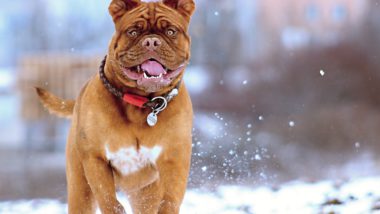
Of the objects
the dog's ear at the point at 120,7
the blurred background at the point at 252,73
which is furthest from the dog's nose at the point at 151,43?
the blurred background at the point at 252,73

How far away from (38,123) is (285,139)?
295 cm

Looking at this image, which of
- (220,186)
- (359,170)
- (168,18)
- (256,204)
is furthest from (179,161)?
(359,170)

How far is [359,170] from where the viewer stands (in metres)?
7.19

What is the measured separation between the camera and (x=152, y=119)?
241 centimetres

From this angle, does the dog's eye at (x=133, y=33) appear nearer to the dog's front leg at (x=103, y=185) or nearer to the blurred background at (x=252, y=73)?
the dog's front leg at (x=103, y=185)

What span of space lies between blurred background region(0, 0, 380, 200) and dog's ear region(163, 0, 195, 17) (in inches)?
195

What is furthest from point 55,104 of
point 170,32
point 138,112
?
point 170,32

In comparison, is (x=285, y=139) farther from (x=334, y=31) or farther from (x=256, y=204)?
(x=256, y=204)

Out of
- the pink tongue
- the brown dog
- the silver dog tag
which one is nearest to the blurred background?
the brown dog

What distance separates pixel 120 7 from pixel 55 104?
0.80 meters

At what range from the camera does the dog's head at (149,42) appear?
2264 millimetres

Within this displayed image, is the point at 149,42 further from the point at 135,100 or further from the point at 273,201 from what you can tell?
the point at 273,201

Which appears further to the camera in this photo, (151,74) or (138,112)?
(138,112)

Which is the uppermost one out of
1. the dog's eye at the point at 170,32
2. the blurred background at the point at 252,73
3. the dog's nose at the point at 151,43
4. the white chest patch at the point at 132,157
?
the blurred background at the point at 252,73
